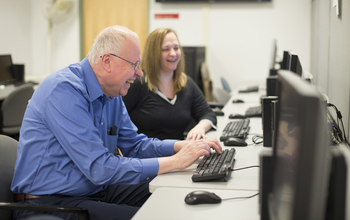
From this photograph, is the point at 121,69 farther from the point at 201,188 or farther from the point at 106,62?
the point at 201,188

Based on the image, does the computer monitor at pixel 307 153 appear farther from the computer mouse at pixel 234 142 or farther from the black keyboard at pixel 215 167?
the computer mouse at pixel 234 142

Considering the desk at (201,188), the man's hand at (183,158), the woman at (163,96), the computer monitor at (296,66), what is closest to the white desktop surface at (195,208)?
the desk at (201,188)

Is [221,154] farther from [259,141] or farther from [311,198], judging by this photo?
[311,198]

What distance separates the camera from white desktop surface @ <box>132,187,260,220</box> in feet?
3.17

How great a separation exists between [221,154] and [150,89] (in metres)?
0.85

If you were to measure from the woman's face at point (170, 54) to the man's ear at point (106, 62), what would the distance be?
0.90 meters

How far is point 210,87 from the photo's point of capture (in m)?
5.41

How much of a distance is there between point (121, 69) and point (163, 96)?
85cm

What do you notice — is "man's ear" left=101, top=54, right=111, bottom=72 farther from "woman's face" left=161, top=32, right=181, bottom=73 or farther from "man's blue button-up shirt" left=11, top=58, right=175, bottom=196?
"woman's face" left=161, top=32, right=181, bottom=73

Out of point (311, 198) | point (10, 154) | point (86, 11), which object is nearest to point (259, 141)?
point (10, 154)

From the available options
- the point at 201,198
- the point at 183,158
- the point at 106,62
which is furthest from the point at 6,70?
the point at 201,198

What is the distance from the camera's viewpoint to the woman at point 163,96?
7.22 ft

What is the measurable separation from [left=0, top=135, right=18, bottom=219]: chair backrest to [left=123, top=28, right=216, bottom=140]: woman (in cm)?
86

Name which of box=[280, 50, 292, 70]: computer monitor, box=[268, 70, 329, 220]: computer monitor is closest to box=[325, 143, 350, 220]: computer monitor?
box=[268, 70, 329, 220]: computer monitor
